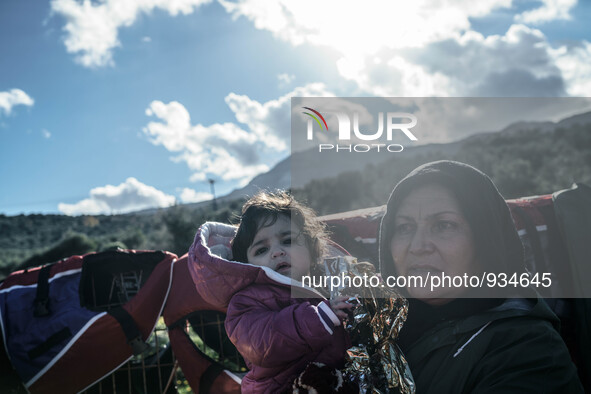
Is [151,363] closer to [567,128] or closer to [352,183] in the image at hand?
[352,183]

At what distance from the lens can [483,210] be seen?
1617 millimetres

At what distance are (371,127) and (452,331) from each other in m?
1.17

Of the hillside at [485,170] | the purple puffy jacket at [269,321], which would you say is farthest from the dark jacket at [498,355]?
the hillside at [485,170]

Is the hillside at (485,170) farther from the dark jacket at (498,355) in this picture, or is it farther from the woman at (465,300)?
the dark jacket at (498,355)

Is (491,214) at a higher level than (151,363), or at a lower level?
higher

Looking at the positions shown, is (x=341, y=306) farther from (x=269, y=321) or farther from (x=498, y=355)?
(x=498, y=355)

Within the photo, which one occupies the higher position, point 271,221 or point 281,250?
point 271,221

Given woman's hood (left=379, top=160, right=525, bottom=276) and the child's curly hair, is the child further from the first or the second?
woman's hood (left=379, top=160, right=525, bottom=276)

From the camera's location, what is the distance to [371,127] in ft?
7.21

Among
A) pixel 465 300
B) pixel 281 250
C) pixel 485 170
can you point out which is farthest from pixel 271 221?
pixel 485 170

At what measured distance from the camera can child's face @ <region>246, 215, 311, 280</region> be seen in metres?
1.90

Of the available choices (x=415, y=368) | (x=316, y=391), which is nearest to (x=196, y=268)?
(x=316, y=391)

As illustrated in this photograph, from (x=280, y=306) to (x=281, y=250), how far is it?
0.28 metres

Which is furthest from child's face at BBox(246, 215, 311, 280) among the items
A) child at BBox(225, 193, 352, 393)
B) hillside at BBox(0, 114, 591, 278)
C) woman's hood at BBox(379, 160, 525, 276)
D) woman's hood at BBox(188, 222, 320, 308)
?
hillside at BBox(0, 114, 591, 278)
